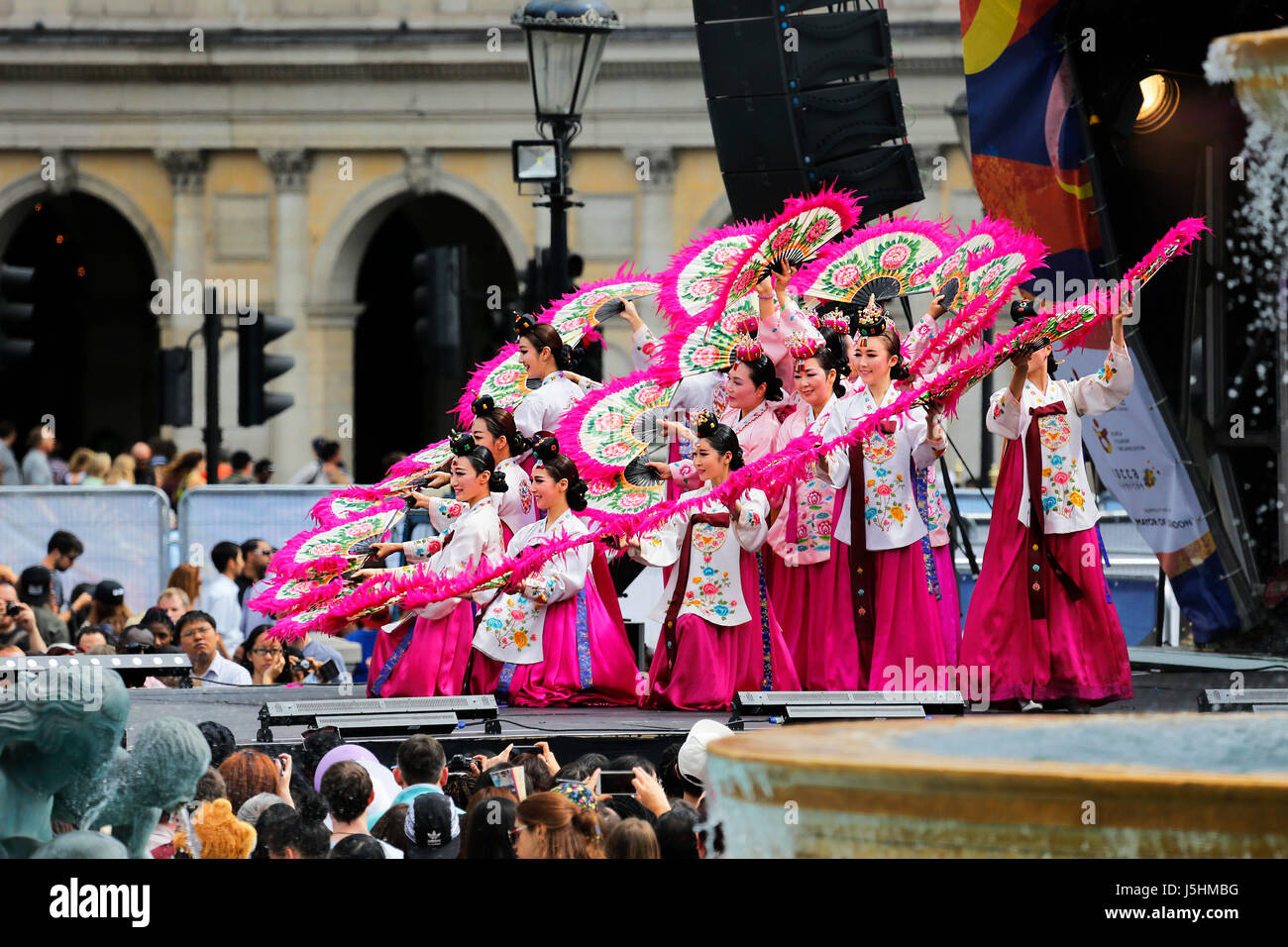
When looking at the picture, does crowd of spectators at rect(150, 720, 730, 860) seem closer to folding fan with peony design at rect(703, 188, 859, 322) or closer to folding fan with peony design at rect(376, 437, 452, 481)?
folding fan with peony design at rect(703, 188, 859, 322)

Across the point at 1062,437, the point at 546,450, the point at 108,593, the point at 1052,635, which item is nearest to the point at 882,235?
the point at 1062,437

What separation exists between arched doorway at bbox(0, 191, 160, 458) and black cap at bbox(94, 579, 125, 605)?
56.1 feet

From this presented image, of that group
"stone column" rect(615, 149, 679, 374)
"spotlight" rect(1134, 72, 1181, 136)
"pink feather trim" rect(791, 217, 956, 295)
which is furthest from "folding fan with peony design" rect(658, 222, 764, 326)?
"stone column" rect(615, 149, 679, 374)

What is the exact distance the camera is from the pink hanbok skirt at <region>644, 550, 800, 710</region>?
8.45 m

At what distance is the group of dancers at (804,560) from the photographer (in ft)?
27.5

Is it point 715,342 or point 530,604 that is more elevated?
point 715,342

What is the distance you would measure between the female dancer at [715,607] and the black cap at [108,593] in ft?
10.2

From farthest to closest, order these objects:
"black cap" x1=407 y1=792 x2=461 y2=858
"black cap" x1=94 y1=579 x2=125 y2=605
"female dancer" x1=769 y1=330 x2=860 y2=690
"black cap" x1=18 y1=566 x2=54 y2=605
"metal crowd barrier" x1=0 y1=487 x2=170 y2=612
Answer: "metal crowd barrier" x1=0 y1=487 x2=170 y2=612
"black cap" x1=18 y1=566 x2=54 y2=605
"black cap" x1=94 y1=579 x2=125 y2=605
"female dancer" x1=769 y1=330 x2=860 y2=690
"black cap" x1=407 y1=792 x2=461 y2=858

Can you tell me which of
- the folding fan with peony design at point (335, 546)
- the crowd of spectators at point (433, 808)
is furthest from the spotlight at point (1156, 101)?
the crowd of spectators at point (433, 808)

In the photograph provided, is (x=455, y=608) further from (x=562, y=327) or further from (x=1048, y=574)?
(x=1048, y=574)

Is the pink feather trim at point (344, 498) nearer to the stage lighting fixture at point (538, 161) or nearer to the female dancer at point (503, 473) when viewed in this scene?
the female dancer at point (503, 473)

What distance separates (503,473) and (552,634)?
28.6 inches

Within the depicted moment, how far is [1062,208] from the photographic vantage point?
9875 mm

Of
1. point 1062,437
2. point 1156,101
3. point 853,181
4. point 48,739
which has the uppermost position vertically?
point 1156,101
